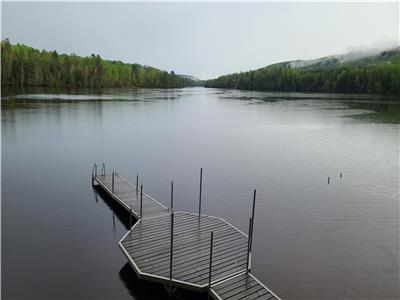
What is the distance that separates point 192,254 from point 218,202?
9493mm

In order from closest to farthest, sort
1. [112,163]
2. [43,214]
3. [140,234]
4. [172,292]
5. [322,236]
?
1. [172,292]
2. [140,234]
3. [322,236]
4. [43,214]
5. [112,163]

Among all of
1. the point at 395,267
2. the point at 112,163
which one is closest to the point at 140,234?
the point at 395,267

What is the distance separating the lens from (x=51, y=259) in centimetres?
1791

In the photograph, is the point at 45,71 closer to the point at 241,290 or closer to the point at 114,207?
the point at 114,207

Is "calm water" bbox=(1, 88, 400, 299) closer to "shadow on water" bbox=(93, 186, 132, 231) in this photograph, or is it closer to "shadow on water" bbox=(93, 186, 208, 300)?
"shadow on water" bbox=(93, 186, 208, 300)

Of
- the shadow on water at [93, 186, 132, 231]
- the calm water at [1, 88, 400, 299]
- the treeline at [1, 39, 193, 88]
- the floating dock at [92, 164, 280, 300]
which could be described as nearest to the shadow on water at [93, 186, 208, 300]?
the calm water at [1, 88, 400, 299]

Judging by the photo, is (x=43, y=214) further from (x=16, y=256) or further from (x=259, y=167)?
(x=259, y=167)

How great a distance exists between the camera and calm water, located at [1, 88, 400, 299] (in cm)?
1670

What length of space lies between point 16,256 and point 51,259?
176 cm

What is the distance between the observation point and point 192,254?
17.0 meters

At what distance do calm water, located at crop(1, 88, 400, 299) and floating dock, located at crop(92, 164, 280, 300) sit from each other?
0.92 m

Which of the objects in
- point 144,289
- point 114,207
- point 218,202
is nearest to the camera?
point 144,289

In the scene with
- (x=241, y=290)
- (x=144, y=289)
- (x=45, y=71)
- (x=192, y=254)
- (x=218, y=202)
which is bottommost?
(x=144, y=289)

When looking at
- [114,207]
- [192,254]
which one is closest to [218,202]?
[114,207]
